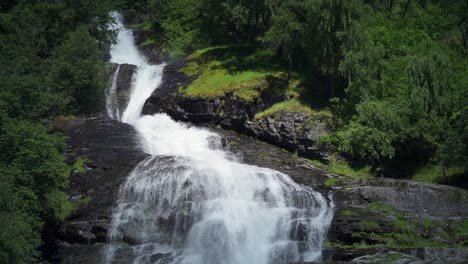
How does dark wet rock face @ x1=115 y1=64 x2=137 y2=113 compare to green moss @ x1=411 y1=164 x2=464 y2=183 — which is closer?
green moss @ x1=411 y1=164 x2=464 y2=183

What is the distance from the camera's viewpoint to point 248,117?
3762cm

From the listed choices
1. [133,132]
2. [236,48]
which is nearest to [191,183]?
[133,132]

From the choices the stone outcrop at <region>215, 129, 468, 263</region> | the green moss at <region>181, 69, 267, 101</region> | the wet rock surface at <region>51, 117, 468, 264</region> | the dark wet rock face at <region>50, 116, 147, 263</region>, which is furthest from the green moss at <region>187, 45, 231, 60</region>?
the stone outcrop at <region>215, 129, 468, 263</region>

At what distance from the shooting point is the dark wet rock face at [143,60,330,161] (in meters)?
35.1

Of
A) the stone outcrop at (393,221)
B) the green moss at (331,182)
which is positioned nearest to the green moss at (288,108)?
the stone outcrop at (393,221)

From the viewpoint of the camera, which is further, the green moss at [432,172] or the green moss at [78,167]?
the green moss at [432,172]

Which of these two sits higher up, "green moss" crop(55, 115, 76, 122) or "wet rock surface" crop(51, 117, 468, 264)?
"green moss" crop(55, 115, 76, 122)

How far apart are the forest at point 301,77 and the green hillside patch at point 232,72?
3.69ft

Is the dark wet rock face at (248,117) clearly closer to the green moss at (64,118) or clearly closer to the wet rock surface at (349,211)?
the wet rock surface at (349,211)

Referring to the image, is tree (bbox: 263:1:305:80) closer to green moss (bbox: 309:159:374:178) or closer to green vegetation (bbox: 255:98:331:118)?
green vegetation (bbox: 255:98:331:118)

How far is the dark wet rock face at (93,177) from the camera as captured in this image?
26.6 m

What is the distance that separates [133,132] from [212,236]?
12.2m

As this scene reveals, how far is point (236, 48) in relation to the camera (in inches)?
1880

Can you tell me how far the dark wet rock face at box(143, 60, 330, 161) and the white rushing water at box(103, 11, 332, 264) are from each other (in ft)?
19.0
